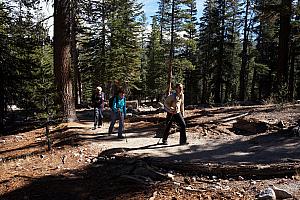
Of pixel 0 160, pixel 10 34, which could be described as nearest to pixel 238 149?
pixel 0 160

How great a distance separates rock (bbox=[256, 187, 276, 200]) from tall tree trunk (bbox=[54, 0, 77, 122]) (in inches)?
387

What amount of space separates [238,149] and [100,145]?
413cm

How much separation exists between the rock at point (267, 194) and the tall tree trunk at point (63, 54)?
984cm

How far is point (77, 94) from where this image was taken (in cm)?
3638

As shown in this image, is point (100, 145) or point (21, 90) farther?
point (21, 90)

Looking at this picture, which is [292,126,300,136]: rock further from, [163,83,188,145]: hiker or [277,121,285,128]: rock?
[163,83,188,145]: hiker

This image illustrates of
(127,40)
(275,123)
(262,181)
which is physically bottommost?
(262,181)

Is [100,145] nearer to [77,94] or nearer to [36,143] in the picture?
[36,143]

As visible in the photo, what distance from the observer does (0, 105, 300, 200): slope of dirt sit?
612cm

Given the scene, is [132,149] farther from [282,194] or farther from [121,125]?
[282,194]

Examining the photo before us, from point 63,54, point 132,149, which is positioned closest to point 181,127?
point 132,149

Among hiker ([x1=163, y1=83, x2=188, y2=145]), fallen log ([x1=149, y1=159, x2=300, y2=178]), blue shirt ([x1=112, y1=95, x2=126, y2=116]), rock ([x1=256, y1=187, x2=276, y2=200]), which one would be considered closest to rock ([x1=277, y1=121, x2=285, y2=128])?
hiker ([x1=163, y1=83, x2=188, y2=145])

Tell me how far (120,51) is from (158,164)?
84.8 feet

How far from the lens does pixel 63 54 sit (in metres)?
13.6
